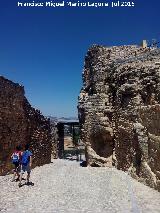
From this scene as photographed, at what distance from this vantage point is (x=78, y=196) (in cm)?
A: 1070

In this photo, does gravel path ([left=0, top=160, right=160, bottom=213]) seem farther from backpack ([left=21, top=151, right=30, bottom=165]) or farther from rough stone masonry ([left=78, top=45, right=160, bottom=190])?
rough stone masonry ([left=78, top=45, right=160, bottom=190])

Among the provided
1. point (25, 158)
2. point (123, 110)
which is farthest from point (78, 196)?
point (123, 110)

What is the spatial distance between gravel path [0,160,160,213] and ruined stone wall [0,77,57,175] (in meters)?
1.33

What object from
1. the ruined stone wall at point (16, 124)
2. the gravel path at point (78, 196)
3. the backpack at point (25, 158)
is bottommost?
the gravel path at point (78, 196)

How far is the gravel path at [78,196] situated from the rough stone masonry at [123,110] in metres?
0.88

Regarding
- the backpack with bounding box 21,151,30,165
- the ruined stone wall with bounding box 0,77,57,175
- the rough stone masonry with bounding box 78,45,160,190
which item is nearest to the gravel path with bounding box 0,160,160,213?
the backpack with bounding box 21,151,30,165

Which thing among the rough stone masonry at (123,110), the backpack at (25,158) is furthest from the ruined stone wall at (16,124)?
the rough stone masonry at (123,110)

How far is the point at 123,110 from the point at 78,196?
774 cm

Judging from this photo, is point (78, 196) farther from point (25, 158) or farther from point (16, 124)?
point (16, 124)

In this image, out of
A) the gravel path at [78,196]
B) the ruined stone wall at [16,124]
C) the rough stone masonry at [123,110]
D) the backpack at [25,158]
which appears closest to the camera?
the gravel path at [78,196]

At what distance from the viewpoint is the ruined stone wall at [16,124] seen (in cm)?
1397

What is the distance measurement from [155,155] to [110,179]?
3147mm

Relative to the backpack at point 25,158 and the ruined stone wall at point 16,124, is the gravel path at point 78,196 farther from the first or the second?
the ruined stone wall at point 16,124

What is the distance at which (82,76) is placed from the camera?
24609mm
